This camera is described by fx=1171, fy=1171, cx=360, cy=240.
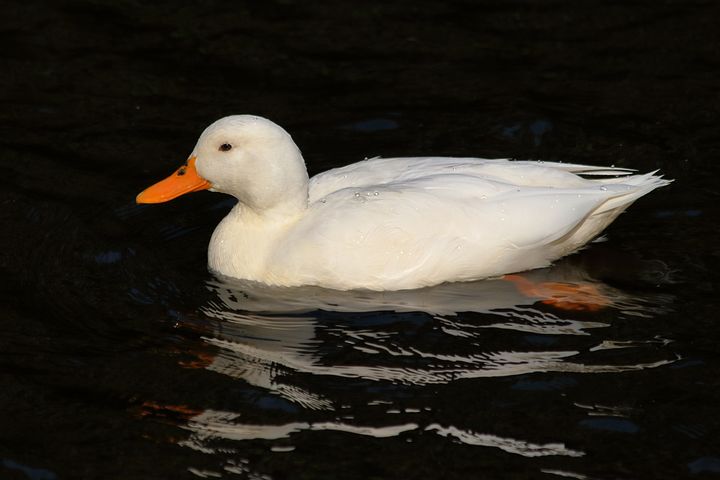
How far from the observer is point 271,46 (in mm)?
11672

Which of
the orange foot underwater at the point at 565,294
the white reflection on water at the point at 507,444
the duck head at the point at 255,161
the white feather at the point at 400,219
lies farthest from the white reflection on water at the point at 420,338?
the duck head at the point at 255,161

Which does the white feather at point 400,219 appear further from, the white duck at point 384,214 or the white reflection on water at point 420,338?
the white reflection on water at point 420,338

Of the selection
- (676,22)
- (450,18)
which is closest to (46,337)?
(450,18)

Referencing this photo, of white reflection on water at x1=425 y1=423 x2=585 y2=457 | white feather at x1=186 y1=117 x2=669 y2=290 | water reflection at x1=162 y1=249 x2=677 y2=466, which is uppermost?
white feather at x1=186 y1=117 x2=669 y2=290

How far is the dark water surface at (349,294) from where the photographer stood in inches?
242

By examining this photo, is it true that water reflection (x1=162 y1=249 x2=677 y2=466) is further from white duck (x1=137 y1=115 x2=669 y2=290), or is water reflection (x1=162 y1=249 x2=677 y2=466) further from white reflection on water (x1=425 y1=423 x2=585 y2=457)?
white duck (x1=137 y1=115 x2=669 y2=290)

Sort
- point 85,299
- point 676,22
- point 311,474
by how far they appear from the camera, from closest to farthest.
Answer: point 311,474 → point 85,299 → point 676,22

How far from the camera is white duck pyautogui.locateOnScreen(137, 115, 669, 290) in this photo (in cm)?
763

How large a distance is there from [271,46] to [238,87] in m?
0.82

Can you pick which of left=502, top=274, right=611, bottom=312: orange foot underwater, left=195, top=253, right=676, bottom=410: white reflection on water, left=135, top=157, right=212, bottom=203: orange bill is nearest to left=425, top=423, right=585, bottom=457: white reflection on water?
left=195, top=253, right=676, bottom=410: white reflection on water

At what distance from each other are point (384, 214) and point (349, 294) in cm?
58

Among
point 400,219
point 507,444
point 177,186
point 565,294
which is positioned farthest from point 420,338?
point 177,186

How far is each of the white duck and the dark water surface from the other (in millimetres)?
193

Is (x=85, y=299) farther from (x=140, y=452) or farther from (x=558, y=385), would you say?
(x=558, y=385)
